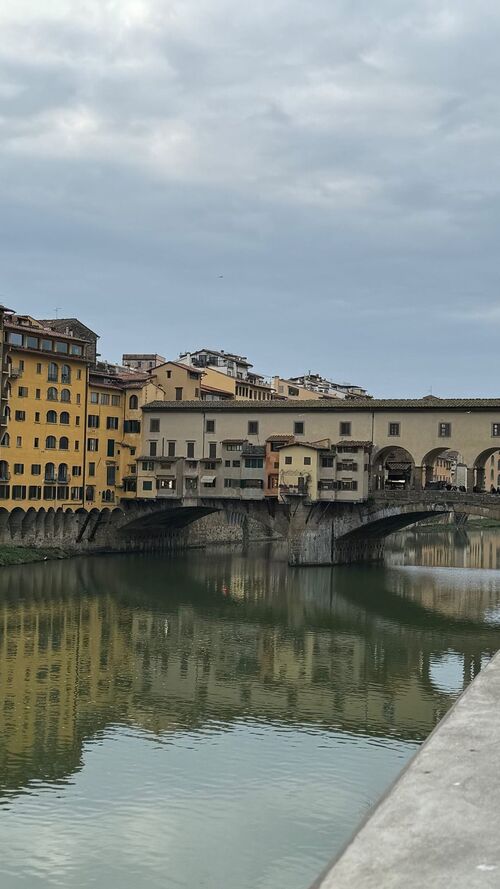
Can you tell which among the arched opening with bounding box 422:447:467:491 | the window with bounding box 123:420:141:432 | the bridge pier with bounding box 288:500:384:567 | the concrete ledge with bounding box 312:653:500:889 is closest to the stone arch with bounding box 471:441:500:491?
the arched opening with bounding box 422:447:467:491

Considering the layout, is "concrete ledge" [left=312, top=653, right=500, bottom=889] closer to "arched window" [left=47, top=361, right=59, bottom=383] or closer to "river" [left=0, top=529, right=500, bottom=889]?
"river" [left=0, top=529, right=500, bottom=889]

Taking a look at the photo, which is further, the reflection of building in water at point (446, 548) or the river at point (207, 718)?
the reflection of building in water at point (446, 548)

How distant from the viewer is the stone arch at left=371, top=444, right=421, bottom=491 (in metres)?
70.0

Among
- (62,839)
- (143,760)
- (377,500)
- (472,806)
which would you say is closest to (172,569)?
(377,500)

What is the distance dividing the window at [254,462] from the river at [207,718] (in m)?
16.4

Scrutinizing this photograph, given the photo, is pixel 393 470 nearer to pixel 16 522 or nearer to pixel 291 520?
pixel 291 520

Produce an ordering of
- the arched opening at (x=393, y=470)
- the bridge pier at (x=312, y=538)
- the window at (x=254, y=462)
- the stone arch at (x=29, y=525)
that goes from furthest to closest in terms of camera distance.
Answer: the arched opening at (x=393, y=470)
the window at (x=254, y=462)
the bridge pier at (x=312, y=538)
the stone arch at (x=29, y=525)

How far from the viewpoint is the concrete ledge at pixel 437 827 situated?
32.9 feet

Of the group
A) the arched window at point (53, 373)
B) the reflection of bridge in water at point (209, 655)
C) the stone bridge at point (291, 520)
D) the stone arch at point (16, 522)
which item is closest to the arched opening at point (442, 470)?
the stone bridge at point (291, 520)

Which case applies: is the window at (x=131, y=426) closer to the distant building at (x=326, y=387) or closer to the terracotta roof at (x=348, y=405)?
the terracotta roof at (x=348, y=405)

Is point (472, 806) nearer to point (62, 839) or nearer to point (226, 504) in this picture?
point (62, 839)

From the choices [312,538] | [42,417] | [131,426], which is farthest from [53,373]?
[312,538]

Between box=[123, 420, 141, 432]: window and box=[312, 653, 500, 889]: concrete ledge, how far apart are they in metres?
62.0

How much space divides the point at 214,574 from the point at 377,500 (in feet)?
44.4
